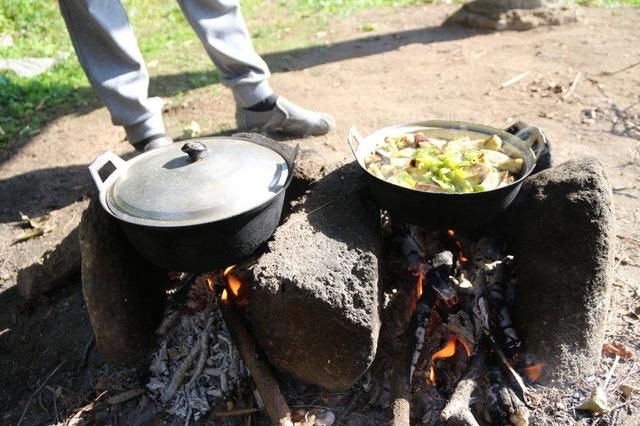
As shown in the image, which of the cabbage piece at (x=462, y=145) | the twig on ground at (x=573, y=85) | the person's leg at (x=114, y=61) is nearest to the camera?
the cabbage piece at (x=462, y=145)

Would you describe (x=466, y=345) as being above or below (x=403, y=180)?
below

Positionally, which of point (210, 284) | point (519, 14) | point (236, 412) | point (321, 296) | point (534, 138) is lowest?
point (519, 14)

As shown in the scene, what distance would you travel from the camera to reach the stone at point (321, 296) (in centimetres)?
203

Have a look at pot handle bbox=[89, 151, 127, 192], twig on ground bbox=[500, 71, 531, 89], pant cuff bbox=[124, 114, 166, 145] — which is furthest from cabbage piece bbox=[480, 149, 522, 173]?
twig on ground bbox=[500, 71, 531, 89]

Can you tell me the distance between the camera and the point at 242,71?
3939mm

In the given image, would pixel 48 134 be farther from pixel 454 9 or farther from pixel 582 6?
pixel 582 6

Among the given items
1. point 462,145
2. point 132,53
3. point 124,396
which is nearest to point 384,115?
point 132,53

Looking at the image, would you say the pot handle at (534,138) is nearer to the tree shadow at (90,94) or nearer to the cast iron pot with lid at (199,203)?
the cast iron pot with lid at (199,203)

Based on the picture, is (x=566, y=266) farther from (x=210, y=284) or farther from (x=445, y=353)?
(x=210, y=284)

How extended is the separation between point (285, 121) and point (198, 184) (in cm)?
216

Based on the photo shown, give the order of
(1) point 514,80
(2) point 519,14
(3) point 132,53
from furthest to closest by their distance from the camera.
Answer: (2) point 519,14, (1) point 514,80, (3) point 132,53

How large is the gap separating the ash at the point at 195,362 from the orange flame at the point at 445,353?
861 mm

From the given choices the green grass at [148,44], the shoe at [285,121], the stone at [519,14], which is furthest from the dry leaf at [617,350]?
the stone at [519,14]

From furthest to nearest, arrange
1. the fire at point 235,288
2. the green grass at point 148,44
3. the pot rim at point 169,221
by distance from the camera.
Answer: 1. the green grass at point 148,44
2. the fire at point 235,288
3. the pot rim at point 169,221
